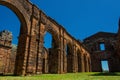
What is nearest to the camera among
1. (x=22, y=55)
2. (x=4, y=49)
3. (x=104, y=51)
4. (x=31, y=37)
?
(x=22, y=55)

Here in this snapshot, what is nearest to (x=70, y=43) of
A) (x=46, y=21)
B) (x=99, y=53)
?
(x=46, y=21)

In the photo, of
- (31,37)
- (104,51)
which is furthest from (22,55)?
(104,51)

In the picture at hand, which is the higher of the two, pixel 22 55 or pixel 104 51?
pixel 104 51

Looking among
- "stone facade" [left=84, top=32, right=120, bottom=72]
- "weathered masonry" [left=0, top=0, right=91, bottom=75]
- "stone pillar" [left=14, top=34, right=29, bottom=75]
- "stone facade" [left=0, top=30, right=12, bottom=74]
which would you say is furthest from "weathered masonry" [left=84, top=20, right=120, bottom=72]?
"stone pillar" [left=14, top=34, right=29, bottom=75]

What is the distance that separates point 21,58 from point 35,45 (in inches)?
69.1

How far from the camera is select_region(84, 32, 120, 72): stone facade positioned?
2952 cm

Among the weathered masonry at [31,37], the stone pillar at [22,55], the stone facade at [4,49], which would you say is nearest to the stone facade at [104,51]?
the weathered masonry at [31,37]

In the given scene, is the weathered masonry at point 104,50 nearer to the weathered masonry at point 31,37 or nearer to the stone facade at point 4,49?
the weathered masonry at point 31,37

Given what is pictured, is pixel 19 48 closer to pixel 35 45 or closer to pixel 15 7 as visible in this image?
pixel 35 45

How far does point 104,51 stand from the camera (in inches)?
1227

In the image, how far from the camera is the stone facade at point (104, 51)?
29519 mm

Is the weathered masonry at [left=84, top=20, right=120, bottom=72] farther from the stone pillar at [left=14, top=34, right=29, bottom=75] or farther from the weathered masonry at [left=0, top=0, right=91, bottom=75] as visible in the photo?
the stone pillar at [left=14, top=34, right=29, bottom=75]

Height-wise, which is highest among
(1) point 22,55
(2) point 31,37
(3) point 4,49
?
(2) point 31,37

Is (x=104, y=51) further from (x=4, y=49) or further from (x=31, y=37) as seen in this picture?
(x=31, y=37)
